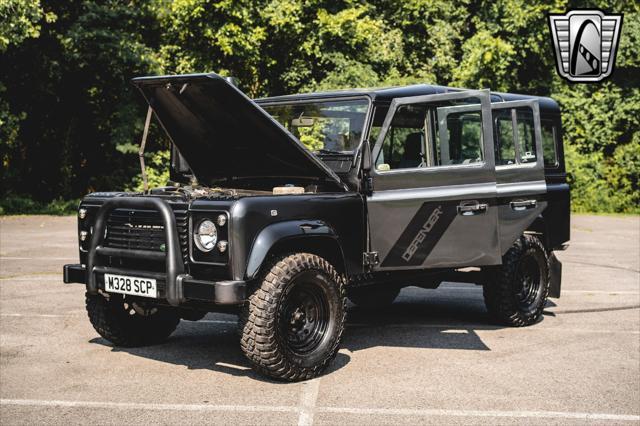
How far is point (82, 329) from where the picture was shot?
766 centimetres

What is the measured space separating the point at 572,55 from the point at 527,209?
17.2 m

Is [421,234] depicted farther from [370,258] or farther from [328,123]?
[328,123]

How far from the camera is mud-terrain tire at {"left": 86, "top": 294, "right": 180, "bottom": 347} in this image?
266 inches

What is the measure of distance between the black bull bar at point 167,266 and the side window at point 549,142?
14.6ft

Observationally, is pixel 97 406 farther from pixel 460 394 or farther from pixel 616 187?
pixel 616 187

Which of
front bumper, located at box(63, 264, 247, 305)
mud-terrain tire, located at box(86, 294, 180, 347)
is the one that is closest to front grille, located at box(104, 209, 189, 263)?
front bumper, located at box(63, 264, 247, 305)

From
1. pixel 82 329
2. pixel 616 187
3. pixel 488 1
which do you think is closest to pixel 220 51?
pixel 488 1

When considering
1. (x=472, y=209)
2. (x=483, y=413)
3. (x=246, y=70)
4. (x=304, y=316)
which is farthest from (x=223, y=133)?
(x=246, y=70)

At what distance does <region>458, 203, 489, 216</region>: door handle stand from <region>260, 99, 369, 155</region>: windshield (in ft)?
3.32

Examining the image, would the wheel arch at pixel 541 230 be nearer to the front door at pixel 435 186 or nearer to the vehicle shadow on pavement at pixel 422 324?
the vehicle shadow on pavement at pixel 422 324

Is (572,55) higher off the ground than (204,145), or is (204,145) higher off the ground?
(572,55)

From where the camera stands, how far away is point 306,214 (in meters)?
6.00

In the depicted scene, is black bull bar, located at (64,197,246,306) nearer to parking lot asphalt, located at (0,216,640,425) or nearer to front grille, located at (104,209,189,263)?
front grille, located at (104,209,189,263)

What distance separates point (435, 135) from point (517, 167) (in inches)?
42.8
